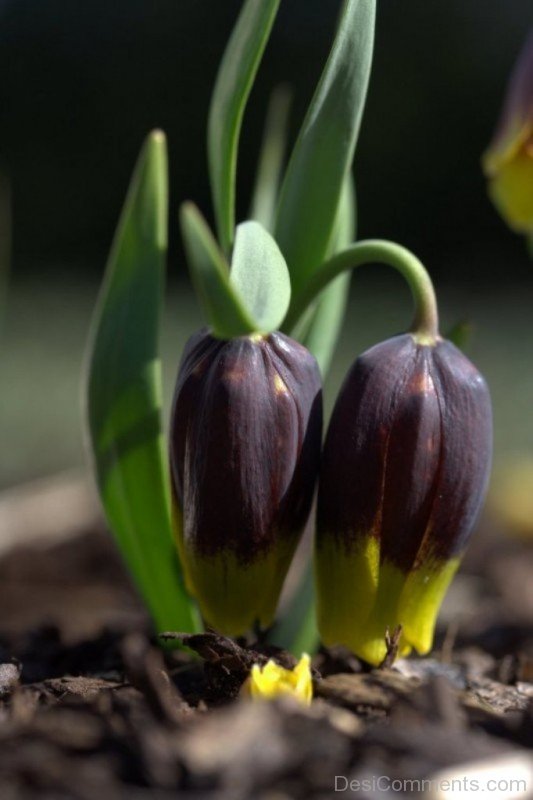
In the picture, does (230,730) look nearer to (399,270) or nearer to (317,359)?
(399,270)

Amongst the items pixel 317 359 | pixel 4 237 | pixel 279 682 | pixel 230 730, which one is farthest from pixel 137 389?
pixel 4 237

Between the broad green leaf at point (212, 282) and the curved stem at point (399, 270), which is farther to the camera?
the curved stem at point (399, 270)

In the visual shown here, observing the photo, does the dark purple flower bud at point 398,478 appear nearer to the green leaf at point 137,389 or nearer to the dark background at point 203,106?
the green leaf at point 137,389

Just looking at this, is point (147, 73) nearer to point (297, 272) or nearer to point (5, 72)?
point (5, 72)

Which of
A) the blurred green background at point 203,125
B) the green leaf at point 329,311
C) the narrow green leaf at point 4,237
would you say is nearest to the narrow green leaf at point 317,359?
the green leaf at point 329,311

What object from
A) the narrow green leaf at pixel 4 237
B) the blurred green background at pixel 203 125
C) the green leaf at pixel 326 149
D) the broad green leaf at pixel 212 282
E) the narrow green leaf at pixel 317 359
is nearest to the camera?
the broad green leaf at pixel 212 282
